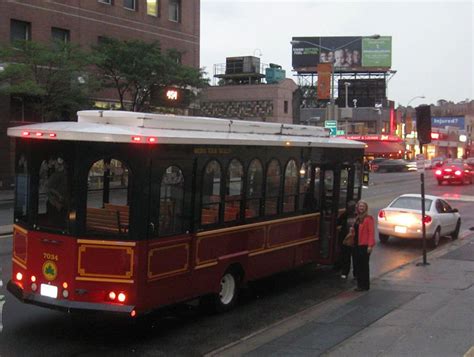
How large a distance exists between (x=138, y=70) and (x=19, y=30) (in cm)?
697

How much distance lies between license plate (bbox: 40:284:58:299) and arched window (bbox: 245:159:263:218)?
10.0ft

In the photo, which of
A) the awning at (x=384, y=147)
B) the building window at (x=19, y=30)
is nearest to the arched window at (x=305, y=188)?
the building window at (x=19, y=30)

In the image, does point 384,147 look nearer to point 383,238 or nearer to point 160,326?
point 383,238

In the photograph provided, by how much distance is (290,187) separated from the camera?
1022 centimetres

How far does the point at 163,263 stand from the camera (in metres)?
7.38

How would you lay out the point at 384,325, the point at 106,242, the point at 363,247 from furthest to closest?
the point at 363,247, the point at 384,325, the point at 106,242

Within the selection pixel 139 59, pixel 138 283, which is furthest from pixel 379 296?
pixel 139 59

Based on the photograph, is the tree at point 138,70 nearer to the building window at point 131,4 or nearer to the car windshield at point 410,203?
the building window at point 131,4

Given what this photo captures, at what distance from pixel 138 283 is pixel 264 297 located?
3.45 m

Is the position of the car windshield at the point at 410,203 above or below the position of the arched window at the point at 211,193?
below

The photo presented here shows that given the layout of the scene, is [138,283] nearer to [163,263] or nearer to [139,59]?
[163,263]

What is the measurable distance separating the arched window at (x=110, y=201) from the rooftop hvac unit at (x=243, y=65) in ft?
210

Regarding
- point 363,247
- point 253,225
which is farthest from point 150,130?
point 363,247

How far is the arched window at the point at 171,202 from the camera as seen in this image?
24.3ft
